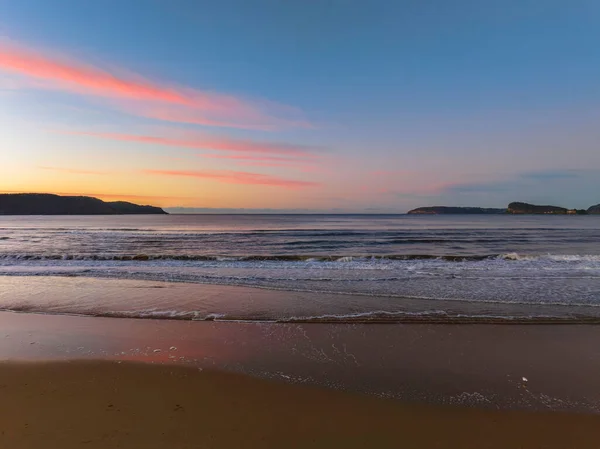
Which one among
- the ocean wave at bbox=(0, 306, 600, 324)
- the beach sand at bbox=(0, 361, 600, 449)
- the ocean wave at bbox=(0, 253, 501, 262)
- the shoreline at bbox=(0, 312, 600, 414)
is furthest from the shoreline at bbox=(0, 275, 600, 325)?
the ocean wave at bbox=(0, 253, 501, 262)

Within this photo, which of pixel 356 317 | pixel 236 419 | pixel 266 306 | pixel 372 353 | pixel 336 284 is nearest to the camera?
pixel 236 419

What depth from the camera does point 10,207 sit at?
156 meters

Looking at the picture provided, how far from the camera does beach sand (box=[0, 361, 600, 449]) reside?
11.8 feet

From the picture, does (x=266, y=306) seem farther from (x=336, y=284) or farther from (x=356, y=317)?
(x=336, y=284)

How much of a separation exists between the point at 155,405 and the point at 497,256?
854 inches

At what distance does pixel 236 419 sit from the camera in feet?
13.2

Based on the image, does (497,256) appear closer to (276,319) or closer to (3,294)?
(276,319)

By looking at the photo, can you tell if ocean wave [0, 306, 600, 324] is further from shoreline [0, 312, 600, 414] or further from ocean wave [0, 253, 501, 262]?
ocean wave [0, 253, 501, 262]

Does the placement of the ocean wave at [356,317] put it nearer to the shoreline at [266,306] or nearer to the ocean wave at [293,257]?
the shoreline at [266,306]

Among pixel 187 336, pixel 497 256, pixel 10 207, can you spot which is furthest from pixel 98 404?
pixel 10 207

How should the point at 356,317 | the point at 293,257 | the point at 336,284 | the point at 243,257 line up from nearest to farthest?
the point at 356,317 → the point at 336,284 → the point at 243,257 → the point at 293,257

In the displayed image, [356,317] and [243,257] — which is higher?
[356,317]

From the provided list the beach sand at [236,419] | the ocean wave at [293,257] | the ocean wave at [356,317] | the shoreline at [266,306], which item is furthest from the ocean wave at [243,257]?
the beach sand at [236,419]

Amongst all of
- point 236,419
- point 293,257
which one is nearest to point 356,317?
point 236,419
